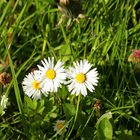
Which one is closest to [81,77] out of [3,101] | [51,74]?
[51,74]

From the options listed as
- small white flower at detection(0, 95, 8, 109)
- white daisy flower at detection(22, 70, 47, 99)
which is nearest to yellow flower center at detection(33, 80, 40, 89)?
white daisy flower at detection(22, 70, 47, 99)

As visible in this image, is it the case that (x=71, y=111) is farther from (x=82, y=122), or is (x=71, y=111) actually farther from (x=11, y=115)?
(x=11, y=115)

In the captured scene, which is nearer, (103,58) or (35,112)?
(35,112)

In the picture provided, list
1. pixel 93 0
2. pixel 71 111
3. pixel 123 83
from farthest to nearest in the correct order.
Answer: pixel 93 0 < pixel 123 83 < pixel 71 111

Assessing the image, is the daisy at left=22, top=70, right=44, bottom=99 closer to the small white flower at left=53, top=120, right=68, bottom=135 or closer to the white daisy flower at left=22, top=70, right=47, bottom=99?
the white daisy flower at left=22, top=70, right=47, bottom=99

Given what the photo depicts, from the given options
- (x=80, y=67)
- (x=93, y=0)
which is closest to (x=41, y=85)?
(x=80, y=67)

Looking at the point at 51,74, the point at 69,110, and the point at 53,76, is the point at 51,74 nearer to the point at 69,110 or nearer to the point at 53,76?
the point at 53,76

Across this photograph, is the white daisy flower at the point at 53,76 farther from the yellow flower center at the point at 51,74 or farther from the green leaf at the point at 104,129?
the green leaf at the point at 104,129
